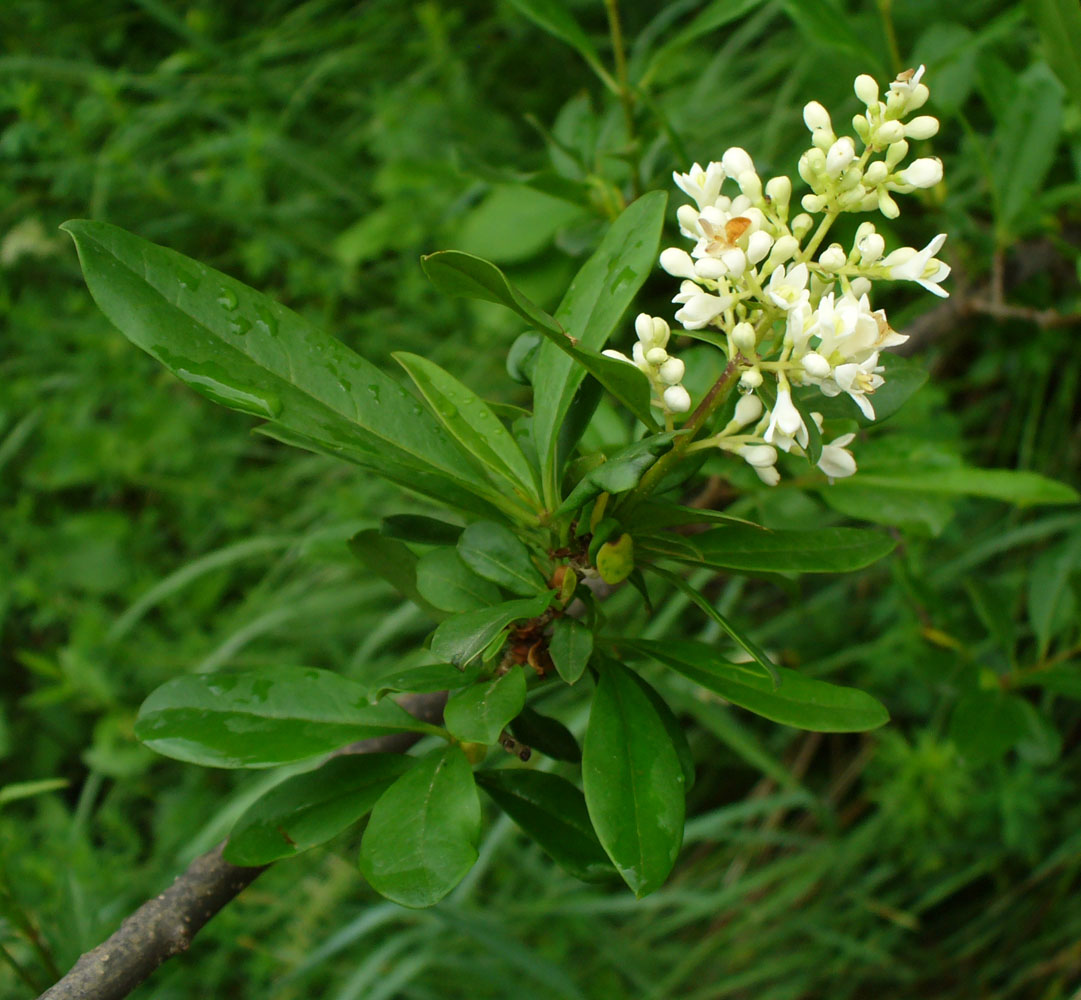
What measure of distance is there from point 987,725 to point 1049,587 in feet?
0.98

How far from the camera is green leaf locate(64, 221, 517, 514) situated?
635 millimetres

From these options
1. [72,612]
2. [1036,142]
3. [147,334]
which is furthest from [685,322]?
[72,612]

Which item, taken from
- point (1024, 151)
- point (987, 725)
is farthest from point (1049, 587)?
point (1024, 151)

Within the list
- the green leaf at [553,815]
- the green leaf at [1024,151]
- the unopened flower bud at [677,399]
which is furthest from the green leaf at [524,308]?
the green leaf at [1024,151]

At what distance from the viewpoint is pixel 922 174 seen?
64 centimetres

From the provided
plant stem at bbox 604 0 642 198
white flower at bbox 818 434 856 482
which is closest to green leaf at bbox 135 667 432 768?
white flower at bbox 818 434 856 482

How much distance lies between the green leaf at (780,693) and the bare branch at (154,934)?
37 cm

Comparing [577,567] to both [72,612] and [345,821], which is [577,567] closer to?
[345,821]

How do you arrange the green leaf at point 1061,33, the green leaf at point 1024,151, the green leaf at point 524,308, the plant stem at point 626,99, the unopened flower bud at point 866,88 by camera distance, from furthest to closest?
the green leaf at point 1024,151 → the plant stem at point 626,99 → the green leaf at point 1061,33 → the unopened flower bud at point 866,88 → the green leaf at point 524,308

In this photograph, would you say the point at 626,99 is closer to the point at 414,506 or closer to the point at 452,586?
the point at 452,586

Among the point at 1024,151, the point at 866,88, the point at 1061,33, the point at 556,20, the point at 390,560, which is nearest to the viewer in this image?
the point at 866,88

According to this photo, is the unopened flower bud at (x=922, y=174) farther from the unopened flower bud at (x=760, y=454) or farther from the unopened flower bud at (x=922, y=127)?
the unopened flower bud at (x=760, y=454)

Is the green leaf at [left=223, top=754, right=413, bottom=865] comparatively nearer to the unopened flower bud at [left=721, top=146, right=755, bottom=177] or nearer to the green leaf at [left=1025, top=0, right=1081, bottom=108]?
the unopened flower bud at [left=721, top=146, right=755, bottom=177]

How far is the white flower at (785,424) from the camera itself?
1.94 feet
